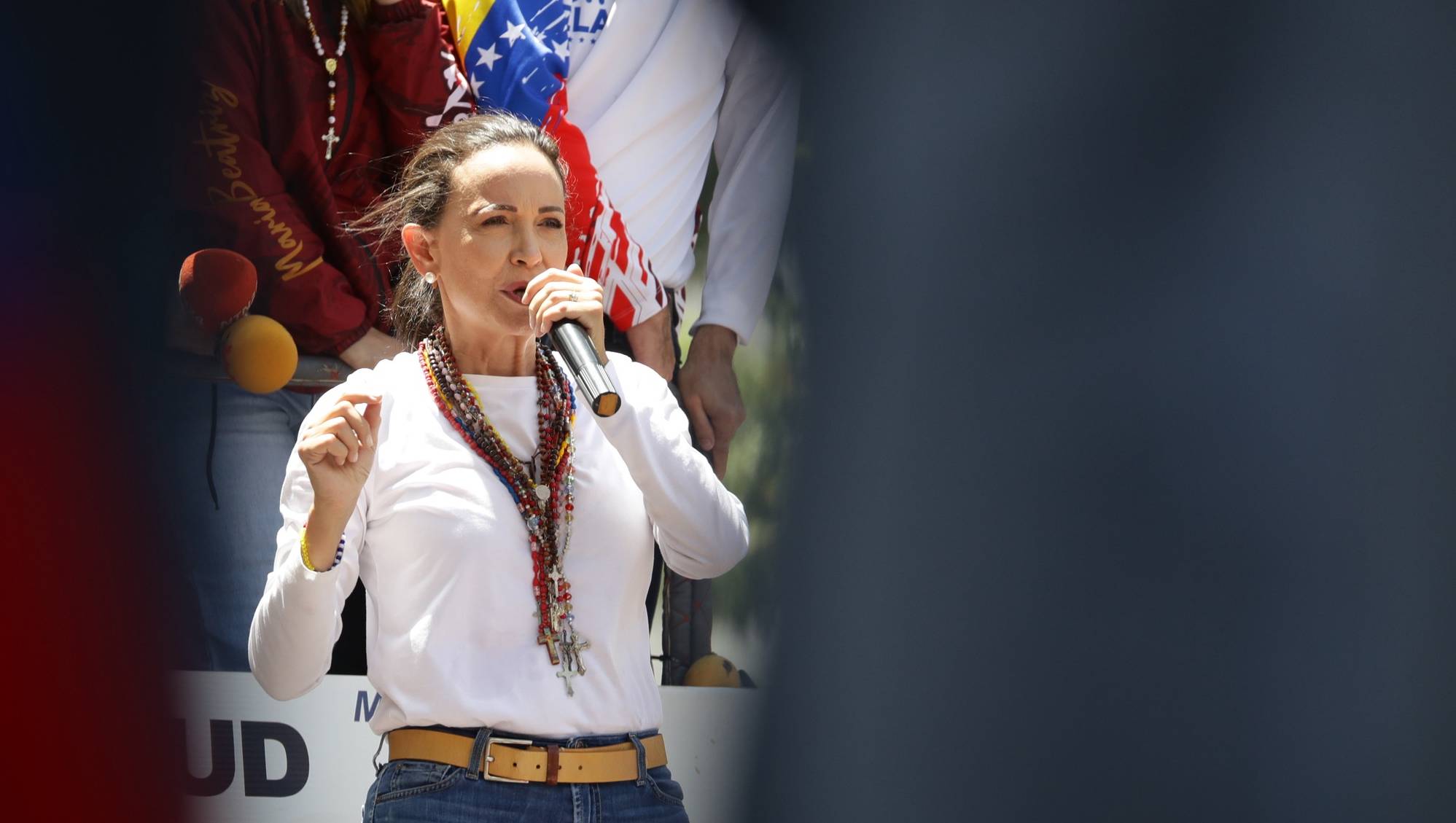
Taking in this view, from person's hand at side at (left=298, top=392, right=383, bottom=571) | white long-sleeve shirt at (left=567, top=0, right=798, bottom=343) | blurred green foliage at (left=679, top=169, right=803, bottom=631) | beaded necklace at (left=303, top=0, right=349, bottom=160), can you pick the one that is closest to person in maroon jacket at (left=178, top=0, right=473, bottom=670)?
beaded necklace at (left=303, top=0, right=349, bottom=160)

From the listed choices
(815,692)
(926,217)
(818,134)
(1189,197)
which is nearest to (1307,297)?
(1189,197)

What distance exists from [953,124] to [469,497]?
1288 millimetres

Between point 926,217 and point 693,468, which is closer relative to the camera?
point 693,468

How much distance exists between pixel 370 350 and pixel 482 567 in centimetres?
72

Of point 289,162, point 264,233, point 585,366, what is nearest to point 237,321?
point 264,233

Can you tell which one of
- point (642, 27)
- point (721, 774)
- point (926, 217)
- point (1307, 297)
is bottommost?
point (721, 774)

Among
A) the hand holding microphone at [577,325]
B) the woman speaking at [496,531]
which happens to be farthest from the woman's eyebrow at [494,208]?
the hand holding microphone at [577,325]

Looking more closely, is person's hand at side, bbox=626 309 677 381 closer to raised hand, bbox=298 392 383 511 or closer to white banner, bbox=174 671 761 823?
white banner, bbox=174 671 761 823

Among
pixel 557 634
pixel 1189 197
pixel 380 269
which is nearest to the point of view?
pixel 557 634

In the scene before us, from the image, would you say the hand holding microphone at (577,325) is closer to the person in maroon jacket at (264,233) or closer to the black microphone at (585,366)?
A: the black microphone at (585,366)

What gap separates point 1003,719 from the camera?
93.0 inches

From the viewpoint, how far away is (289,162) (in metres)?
2.07

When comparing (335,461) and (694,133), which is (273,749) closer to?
(335,461)

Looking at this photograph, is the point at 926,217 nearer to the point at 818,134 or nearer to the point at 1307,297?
the point at 818,134
